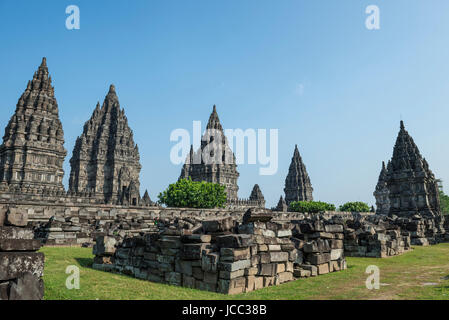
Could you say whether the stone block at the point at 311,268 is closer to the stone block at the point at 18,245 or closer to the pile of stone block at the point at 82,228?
the pile of stone block at the point at 82,228

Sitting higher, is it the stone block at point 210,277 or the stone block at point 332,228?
the stone block at point 332,228

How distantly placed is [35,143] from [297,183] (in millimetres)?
65448

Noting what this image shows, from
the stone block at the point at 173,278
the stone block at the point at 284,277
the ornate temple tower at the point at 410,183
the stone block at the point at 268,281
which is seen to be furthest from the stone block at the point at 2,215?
the ornate temple tower at the point at 410,183

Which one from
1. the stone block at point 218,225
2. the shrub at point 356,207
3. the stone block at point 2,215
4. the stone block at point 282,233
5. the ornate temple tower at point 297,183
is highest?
the ornate temple tower at point 297,183

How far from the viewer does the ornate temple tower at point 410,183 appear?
34844 mm

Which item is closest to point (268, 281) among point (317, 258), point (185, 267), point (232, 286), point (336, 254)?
point (232, 286)

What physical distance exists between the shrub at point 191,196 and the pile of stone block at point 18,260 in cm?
4751

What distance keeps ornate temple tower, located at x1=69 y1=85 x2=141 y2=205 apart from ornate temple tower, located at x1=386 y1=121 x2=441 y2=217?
157 feet

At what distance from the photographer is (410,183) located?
35.8 meters

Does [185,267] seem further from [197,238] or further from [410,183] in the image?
[410,183]

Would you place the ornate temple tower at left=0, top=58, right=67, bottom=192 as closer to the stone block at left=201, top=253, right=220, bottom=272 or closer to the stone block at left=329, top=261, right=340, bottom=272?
the stone block at left=329, top=261, right=340, bottom=272

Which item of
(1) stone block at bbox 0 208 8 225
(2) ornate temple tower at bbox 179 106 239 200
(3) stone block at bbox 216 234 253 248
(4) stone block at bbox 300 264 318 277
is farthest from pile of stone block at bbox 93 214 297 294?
(2) ornate temple tower at bbox 179 106 239 200

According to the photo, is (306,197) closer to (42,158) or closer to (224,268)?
(42,158)

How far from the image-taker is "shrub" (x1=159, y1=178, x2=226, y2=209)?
5246cm
